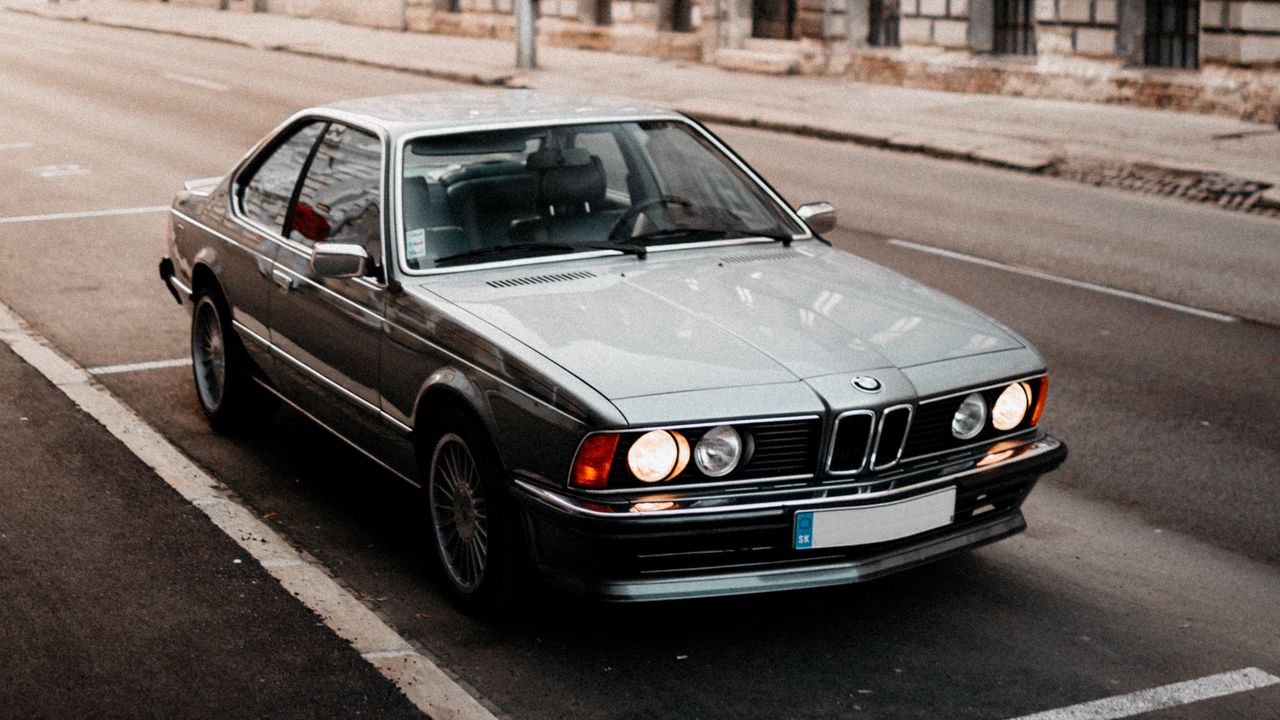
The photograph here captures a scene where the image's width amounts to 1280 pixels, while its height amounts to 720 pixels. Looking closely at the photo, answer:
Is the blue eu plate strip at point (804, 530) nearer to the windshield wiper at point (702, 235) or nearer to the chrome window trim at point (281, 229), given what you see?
the windshield wiper at point (702, 235)

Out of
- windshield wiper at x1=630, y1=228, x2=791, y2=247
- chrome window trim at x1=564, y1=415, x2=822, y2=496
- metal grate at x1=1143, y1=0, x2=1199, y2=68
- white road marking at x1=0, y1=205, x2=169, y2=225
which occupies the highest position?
metal grate at x1=1143, y1=0, x2=1199, y2=68

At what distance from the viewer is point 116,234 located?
12.8m

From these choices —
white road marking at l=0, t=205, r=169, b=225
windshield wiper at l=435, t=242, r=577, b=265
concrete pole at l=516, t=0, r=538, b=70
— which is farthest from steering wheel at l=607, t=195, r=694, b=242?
concrete pole at l=516, t=0, r=538, b=70

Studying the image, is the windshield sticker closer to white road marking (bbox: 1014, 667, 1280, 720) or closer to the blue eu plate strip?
the blue eu plate strip

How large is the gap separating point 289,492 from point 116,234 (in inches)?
269

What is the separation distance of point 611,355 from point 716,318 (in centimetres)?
49

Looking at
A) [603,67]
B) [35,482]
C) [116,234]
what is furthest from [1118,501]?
[603,67]

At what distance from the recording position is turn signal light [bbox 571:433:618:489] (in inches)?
183

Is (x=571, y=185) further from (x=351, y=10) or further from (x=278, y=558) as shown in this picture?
(x=351, y=10)

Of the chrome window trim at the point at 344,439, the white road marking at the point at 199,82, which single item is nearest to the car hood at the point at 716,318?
the chrome window trim at the point at 344,439

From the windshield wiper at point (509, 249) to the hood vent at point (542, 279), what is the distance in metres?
0.20

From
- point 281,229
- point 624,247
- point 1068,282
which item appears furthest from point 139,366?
point 1068,282

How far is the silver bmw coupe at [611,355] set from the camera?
185 inches

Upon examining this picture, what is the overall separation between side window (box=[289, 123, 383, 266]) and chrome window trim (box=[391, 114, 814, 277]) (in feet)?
0.30
